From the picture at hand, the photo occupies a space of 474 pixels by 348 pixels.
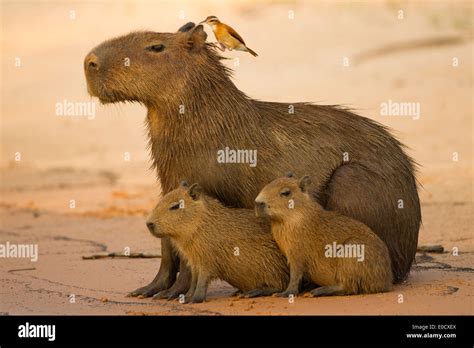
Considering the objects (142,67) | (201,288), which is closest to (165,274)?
(201,288)

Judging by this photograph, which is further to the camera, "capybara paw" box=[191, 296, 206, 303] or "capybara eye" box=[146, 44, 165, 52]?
"capybara eye" box=[146, 44, 165, 52]

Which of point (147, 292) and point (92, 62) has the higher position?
point (92, 62)

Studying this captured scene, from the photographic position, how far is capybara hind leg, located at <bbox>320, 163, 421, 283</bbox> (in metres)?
8.52

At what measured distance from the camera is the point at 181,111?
8.64 m

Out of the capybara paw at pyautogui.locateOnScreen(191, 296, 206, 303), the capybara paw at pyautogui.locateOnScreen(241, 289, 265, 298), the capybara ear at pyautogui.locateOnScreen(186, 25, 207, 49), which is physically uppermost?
the capybara ear at pyautogui.locateOnScreen(186, 25, 207, 49)

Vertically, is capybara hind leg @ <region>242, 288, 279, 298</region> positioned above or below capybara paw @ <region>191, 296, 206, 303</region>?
above

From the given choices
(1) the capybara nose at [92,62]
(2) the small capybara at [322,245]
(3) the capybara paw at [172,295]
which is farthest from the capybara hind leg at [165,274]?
(1) the capybara nose at [92,62]

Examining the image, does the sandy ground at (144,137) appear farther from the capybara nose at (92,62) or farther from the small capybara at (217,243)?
the capybara nose at (92,62)

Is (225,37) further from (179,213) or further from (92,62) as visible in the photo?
(179,213)

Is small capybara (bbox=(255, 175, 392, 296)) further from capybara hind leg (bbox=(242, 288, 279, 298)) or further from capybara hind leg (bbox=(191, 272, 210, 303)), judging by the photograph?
capybara hind leg (bbox=(191, 272, 210, 303))

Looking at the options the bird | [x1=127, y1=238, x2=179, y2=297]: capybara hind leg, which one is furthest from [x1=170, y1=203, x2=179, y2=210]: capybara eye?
the bird

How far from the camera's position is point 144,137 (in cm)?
1867

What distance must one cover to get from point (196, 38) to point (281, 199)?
1460 millimetres


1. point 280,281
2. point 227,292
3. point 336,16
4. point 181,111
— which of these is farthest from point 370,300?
point 336,16
